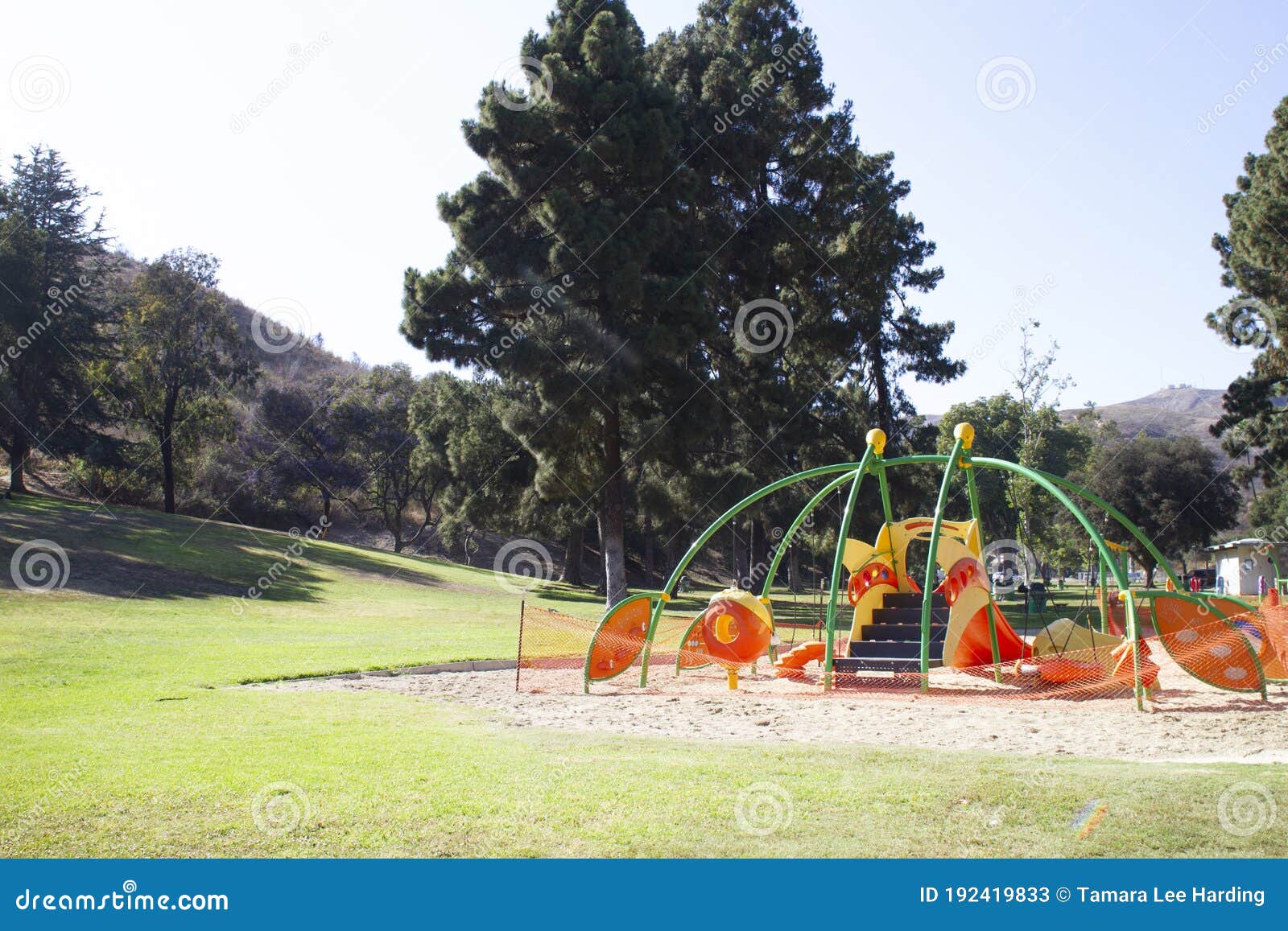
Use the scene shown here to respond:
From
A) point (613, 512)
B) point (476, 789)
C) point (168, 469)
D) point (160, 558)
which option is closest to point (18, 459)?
point (168, 469)

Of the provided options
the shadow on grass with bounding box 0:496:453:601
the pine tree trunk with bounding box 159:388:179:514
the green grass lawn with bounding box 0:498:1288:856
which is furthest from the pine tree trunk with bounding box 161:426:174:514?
the green grass lawn with bounding box 0:498:1288:856

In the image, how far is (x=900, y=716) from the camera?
10539 millimetres

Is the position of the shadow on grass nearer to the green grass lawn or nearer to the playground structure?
the green grass lawn

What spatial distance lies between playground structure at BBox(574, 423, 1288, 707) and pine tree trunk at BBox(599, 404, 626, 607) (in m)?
14.0

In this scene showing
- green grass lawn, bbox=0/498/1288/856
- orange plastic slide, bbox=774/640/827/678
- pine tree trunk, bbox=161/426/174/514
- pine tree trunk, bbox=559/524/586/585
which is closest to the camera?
green grass lawn, bbox=0/498/1288/856

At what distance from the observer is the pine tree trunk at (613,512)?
29438 mm

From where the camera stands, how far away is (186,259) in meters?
44.2

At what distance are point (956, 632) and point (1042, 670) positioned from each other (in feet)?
3.69

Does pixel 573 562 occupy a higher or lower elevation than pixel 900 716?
higher

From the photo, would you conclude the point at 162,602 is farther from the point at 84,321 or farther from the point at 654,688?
the point at 84,321

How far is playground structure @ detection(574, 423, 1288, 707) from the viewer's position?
11641 mm

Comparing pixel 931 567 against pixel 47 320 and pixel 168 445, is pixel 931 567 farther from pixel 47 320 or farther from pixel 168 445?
pixel 168 445

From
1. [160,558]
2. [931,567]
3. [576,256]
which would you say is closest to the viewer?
[931,567]
